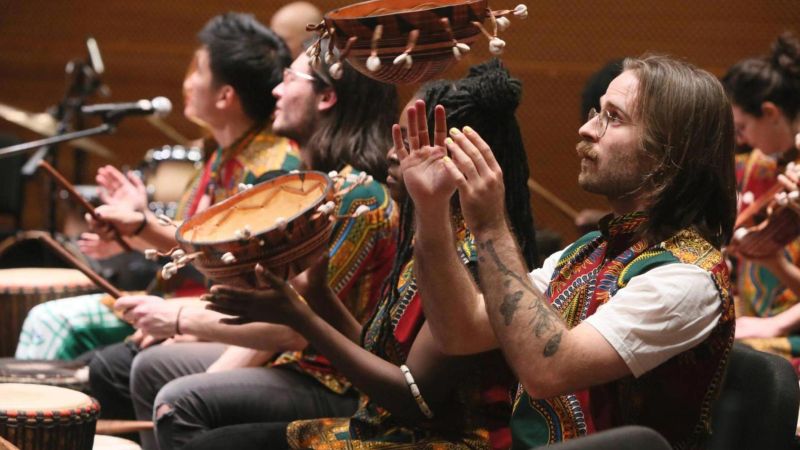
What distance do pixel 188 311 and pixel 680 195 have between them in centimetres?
153

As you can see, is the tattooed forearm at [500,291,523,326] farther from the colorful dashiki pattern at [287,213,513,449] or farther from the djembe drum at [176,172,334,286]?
the djembe drum at [176,172,334,286]

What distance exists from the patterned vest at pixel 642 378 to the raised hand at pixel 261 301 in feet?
1.83

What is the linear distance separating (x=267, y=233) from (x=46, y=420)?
2.43 ft

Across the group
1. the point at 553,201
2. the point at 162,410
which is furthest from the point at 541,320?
the point at 553,201

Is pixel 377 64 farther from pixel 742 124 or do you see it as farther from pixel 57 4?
pixel 57 4

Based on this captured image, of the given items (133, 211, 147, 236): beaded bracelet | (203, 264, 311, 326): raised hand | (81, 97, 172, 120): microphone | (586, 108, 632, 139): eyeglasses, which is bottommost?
(133, 211, 147, 236): beaded bracelet

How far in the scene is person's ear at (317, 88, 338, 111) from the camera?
10.8 ft

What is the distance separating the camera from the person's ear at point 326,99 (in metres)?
3.29

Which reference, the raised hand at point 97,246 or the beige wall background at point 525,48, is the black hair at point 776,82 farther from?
the raised hand at point 97,246

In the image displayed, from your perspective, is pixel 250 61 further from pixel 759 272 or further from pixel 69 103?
pixel 69 103

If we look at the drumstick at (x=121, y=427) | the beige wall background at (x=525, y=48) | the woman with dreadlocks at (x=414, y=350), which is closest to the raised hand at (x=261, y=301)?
the woman with dreadlocks at (x=414, y=350)

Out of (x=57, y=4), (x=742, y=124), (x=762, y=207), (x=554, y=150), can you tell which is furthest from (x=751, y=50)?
(x=57, y=4)

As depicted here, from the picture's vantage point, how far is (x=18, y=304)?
4.29 meters

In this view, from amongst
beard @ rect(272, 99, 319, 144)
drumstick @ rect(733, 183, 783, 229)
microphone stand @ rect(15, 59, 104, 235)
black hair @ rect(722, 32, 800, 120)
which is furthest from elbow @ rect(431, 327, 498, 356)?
microphone stand @ rect(15, 59, 104, 235)
